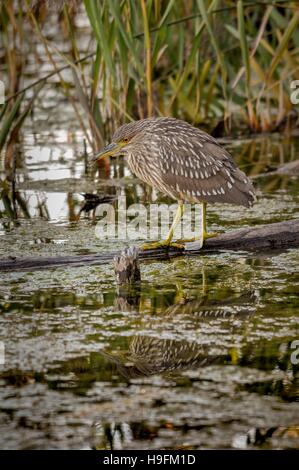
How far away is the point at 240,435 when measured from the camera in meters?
4.32

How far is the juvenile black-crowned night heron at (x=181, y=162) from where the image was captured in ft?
24.0

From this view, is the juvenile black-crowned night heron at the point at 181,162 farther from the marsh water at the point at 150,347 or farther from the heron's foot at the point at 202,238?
the marsh water at the point at 150,347

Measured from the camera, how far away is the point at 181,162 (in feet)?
24.4

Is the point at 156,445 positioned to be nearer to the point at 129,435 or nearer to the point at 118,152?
the point at 129,435

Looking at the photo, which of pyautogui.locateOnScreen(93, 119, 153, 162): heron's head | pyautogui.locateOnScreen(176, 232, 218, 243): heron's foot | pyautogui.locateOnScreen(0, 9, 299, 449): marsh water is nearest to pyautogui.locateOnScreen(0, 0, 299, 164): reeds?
pyautogui.locateOnScreen(93, 119, 153, 162): heron's head

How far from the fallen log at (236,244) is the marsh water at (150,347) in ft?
0.25

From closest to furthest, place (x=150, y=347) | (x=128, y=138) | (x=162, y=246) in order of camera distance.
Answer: (x=150, y=347) < (x=162, y=246) < (x=128, y=138)

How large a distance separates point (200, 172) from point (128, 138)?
619 millimetres

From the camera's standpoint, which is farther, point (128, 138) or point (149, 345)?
point (128, 138)

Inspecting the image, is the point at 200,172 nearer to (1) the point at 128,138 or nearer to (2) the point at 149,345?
(1) the point at 128,138

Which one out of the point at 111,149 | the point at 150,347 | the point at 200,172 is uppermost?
the point at 111,149

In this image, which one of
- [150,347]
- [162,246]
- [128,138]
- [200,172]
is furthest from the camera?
[128,138]

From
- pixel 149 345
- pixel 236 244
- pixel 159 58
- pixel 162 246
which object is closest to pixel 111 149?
pixel 162 246

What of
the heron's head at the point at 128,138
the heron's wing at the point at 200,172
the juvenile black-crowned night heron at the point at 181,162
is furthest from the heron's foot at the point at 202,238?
the heron's head at the point at 128,138
